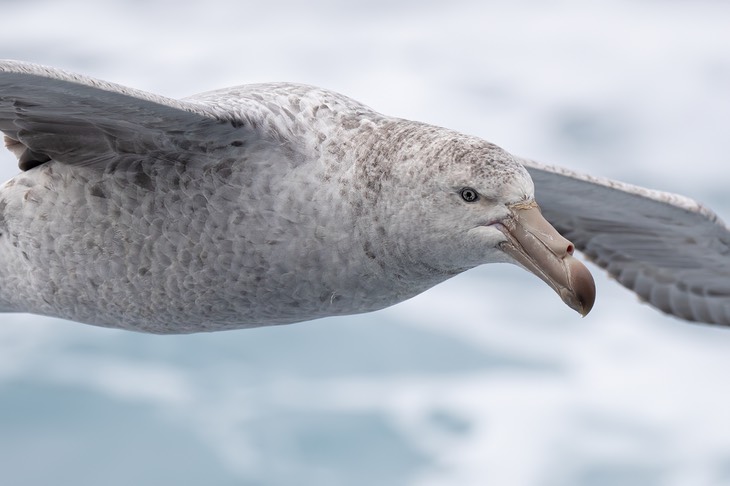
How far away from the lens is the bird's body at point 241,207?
275 inches

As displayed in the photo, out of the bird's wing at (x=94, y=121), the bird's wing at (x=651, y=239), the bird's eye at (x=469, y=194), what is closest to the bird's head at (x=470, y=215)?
the bird's eye at (x=469, y=194)

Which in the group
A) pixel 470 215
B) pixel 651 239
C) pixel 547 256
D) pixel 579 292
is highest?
pixel 651 239

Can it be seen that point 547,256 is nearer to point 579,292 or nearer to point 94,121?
point 579,292

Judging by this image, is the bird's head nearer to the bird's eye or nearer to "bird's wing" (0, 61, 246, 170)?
the bird's eye

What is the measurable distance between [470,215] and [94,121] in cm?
239

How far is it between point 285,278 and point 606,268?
382 centimetres

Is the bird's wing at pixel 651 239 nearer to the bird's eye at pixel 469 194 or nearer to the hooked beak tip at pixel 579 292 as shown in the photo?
the bird's eye at pixel 469 194

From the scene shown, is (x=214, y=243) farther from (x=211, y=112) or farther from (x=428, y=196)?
(x=428, y=196)

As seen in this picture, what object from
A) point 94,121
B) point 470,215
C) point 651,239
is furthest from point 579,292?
point 651,239

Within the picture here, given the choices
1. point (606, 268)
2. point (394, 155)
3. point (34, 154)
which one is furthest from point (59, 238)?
point (606, 268)

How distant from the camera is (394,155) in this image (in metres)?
7.23

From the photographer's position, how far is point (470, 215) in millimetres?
6957

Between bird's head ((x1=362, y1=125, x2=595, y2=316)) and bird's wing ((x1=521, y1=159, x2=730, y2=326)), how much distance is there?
2.23m

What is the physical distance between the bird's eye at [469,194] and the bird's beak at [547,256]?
0.68ft
